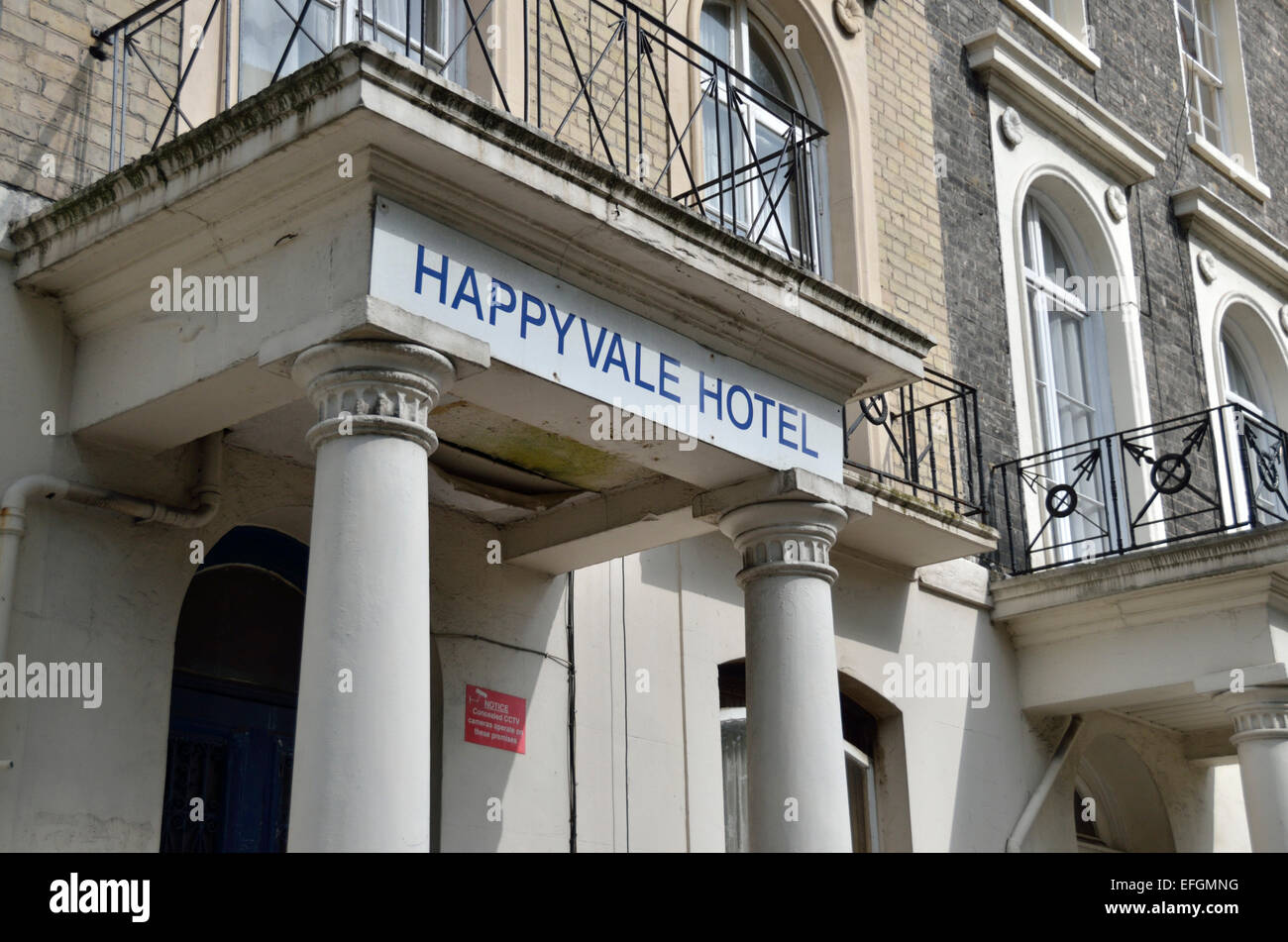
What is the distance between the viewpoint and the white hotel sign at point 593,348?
6.65 meters

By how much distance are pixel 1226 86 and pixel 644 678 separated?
11575 millimetres

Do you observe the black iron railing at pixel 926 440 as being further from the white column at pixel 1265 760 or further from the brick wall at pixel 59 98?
the brick wall at pixel 59 98

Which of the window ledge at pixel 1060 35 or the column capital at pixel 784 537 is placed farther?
the window ledge at pixel 1060 35

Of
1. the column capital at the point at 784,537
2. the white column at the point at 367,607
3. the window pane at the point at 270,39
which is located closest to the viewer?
the white column at the point at 367,607

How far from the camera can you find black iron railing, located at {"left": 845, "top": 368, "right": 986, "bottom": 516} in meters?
11.3

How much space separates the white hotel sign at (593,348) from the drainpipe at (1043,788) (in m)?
4.48

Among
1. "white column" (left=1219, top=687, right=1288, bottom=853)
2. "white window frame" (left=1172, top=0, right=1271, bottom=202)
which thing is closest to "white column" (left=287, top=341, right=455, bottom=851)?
"white column" (left=1219, top=687, right=1288, bottom=853)

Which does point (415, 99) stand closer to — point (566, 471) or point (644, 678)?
point (566, 471)

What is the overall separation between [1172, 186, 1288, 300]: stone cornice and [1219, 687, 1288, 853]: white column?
21.0ft

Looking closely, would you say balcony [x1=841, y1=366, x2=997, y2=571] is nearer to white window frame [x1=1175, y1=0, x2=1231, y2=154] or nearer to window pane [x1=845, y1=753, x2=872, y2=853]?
window pane [x1=845, y1=753, x2=872, y2=853]

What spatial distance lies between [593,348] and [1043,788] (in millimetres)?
6261

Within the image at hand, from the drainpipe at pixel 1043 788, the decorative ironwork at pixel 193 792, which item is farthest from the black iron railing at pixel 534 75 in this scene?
the drainpipe at pixel 1043 788

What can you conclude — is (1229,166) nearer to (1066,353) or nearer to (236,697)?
(1066,353)
